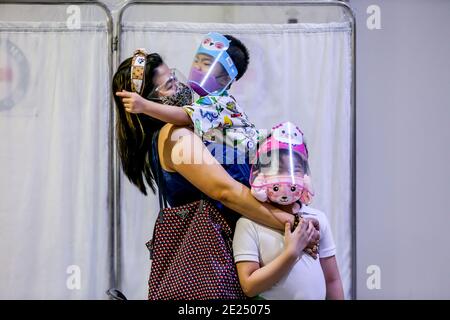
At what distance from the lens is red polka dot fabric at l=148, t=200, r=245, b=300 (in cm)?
135

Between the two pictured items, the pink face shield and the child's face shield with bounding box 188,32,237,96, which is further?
the child's face shield with bounding box 188,32,237,96

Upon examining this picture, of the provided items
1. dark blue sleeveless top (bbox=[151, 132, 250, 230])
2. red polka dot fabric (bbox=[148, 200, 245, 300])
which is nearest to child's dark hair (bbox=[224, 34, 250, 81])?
dark blue sleeveless top (bbox=[151, 132, 250, 230])

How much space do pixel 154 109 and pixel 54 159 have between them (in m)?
0.88

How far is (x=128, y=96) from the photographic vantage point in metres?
1.39

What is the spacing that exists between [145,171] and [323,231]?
451mm

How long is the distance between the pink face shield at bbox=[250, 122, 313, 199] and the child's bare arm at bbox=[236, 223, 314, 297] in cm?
9

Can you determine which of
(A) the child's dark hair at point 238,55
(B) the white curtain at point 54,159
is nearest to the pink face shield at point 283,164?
(A) the child's dark hair at point 238,55

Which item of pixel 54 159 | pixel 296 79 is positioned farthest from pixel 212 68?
pixel 54 159

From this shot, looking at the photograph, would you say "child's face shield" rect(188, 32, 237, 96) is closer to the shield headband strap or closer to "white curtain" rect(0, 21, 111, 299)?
the shield headband strap

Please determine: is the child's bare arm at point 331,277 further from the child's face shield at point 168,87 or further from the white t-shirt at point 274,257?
the child's face shield at point 168,87

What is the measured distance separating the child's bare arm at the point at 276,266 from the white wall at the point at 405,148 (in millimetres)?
958

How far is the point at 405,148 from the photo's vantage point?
2.22 m
